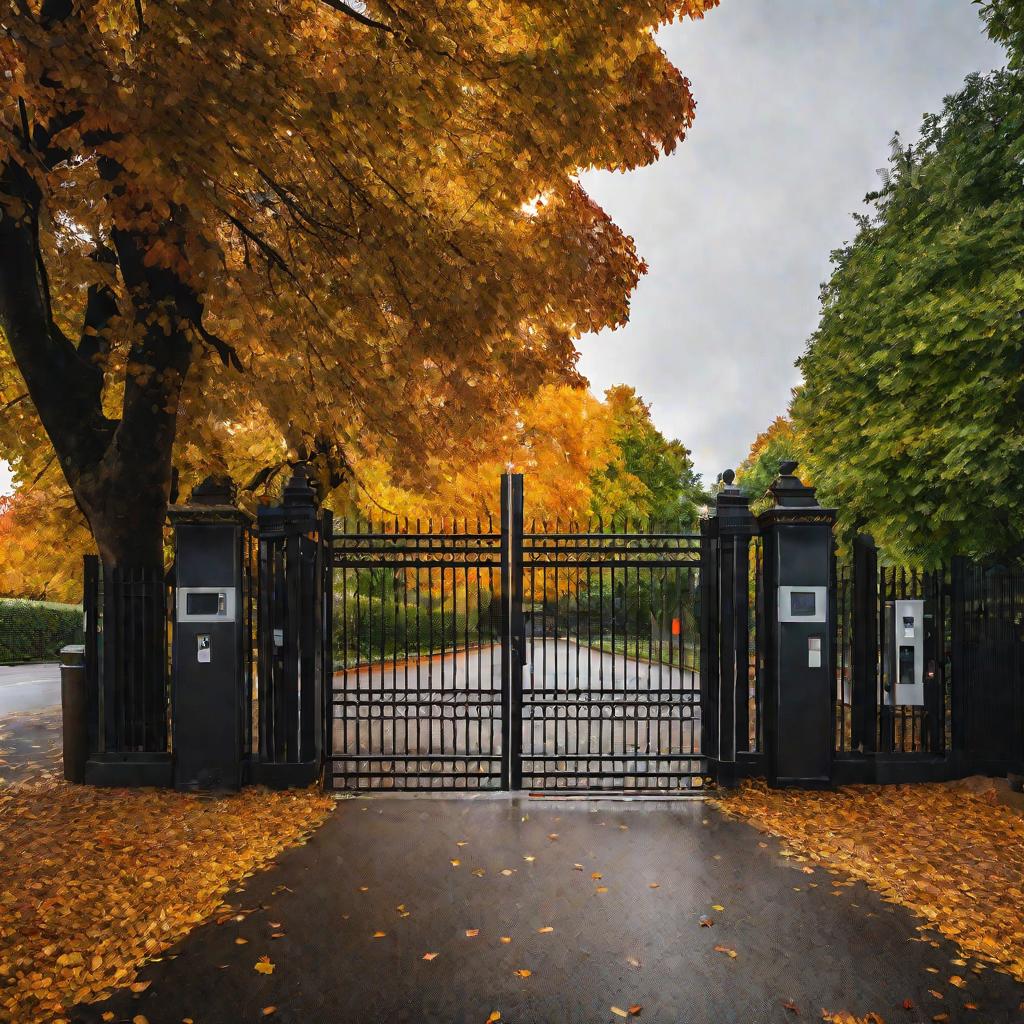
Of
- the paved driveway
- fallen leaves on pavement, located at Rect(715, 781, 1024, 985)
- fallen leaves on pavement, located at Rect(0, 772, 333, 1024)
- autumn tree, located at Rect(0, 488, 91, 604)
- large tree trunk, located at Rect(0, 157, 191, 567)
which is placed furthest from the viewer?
the paved driveway

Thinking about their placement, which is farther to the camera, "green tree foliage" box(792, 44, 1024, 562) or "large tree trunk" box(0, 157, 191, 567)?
"green tree foliage" box(792, 44, 1024, 562)

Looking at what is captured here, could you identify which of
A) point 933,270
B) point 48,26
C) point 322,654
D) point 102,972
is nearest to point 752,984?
point 102,972

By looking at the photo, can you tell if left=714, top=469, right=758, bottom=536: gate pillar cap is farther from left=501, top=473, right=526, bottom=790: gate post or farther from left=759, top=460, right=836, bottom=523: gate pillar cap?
left=501, top=473, right=526, bottom=790: gate post

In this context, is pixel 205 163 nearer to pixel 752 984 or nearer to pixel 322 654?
pixel 322 654

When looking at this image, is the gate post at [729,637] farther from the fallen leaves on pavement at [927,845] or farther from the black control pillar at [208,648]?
the black control pillar at [208,648]

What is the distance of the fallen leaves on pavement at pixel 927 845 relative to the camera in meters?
4.86

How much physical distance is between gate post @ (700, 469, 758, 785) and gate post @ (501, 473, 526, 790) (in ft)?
5.81

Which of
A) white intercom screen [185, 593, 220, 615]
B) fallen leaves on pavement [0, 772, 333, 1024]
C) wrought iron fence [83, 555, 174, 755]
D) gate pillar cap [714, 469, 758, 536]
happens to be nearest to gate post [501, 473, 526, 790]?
fallen leaves on pavement [0, 772, 333, 1024]

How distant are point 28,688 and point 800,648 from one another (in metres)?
15.9

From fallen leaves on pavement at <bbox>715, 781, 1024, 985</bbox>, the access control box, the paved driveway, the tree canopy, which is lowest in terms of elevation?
the paved driveway

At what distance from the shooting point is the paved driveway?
14375mm

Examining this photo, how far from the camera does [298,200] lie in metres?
8.69

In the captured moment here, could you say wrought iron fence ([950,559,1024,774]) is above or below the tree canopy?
below

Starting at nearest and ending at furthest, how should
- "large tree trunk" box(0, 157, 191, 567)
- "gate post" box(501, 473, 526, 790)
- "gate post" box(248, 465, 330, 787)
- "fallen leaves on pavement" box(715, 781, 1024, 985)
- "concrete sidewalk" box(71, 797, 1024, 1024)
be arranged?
"concrete sidewalk" box(71, 797, 1024, 1024) < "fallen leaves on pavement" box(715, 781, 1024, 985) < "gate post" box(248, 465, 330, 787) < "gate post" box(501, 473, 526, 790) < "large tree trunk" box(0, 157, 191, 567)
